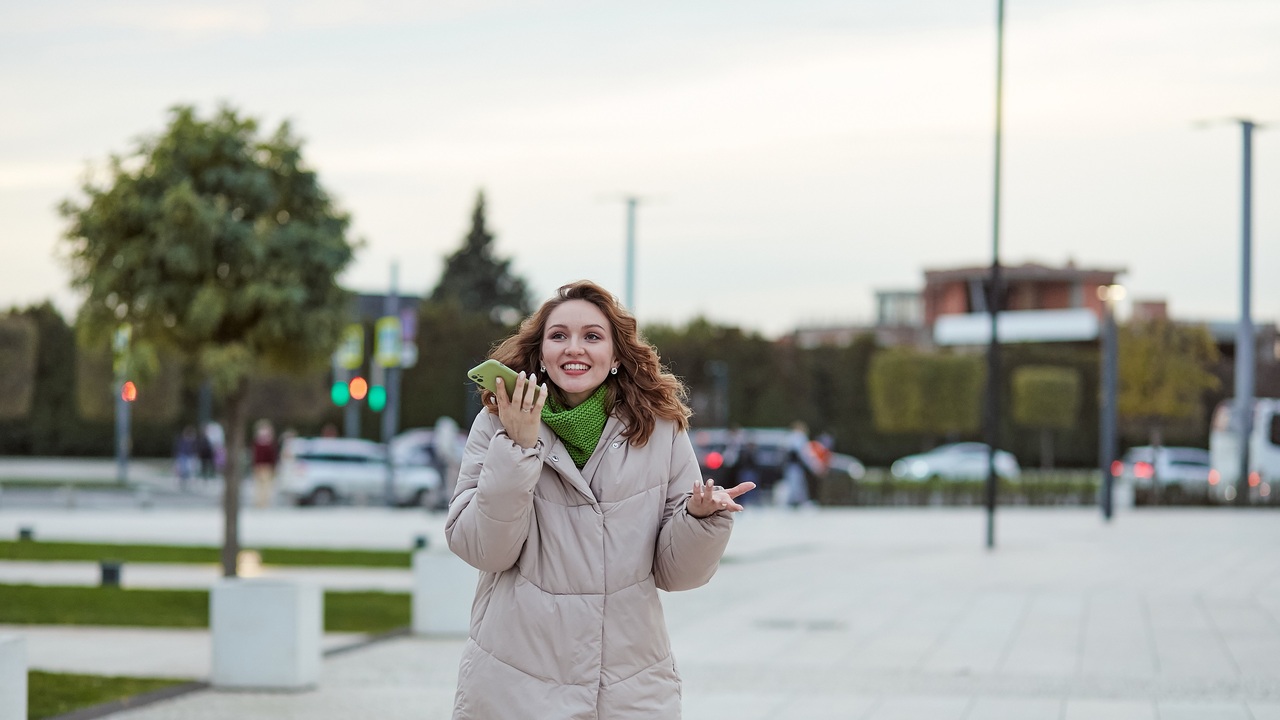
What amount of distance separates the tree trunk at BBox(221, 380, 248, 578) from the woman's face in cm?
1007

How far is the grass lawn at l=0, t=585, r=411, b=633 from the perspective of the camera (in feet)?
42.0

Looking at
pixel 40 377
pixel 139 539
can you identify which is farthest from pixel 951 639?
pixel 40 377

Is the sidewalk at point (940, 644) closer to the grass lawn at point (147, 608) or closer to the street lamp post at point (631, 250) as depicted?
the grass lawn at point (147, 608)

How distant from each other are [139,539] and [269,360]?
9973 millimetres

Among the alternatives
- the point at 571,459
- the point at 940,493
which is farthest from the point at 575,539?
the point at 940,493

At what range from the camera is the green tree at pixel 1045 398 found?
184 ft

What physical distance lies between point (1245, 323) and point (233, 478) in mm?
26657

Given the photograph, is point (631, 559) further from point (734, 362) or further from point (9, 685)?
point (734, 362)

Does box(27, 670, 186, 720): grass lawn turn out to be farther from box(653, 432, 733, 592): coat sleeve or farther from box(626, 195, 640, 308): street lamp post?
box(626, 195, 640, 308): street lamp post

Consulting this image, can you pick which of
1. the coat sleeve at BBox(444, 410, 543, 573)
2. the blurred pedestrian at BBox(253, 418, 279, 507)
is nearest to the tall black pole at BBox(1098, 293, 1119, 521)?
the blurred pedestrian at BBox(253, 418, 279, 507)

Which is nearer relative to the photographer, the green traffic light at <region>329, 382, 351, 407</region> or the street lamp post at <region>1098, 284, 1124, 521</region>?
the street lamp post at <region>1098, 284, 1124, 521</region>

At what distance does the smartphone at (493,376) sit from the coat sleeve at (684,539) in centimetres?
48

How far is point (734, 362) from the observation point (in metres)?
57.7

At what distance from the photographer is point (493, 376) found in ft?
12.8
